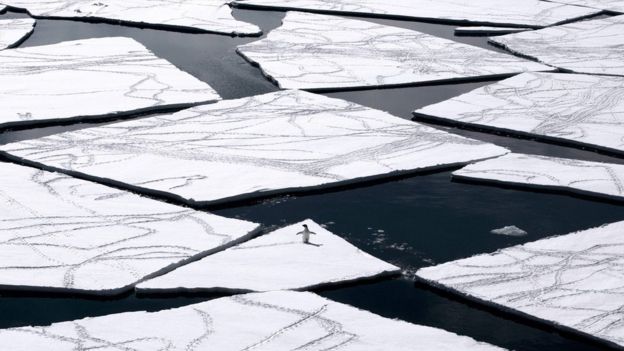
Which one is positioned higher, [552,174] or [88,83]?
[88,83]

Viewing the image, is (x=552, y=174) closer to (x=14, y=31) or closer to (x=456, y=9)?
(x=456, y=9)

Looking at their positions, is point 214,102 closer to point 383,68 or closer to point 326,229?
point 383,68

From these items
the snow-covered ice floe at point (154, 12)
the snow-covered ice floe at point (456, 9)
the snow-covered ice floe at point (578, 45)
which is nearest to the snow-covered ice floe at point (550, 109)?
the snow-covered ice floe at point (578, 45)

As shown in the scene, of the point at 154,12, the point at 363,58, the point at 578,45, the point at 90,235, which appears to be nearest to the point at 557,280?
the point at 90,235

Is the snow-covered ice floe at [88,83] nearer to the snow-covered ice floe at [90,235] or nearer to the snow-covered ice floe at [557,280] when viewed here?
the snow-covered ice floe at [90,235]

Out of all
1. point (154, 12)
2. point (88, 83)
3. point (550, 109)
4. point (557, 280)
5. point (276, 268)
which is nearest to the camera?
point (557, 280)

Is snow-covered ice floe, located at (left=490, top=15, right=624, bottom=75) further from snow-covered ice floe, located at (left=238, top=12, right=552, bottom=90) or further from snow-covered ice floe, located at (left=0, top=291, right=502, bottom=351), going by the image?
snow-covered ice floe, located at (left=0, top=291, right=502, bottom=351)
